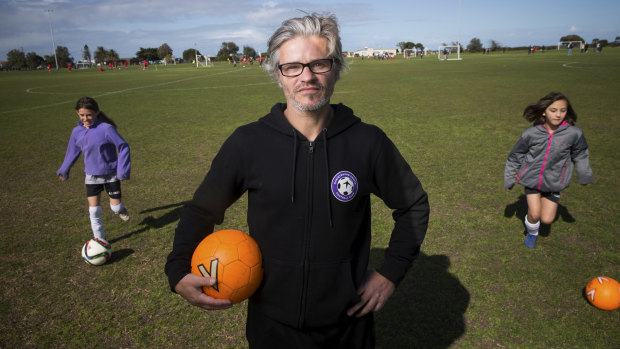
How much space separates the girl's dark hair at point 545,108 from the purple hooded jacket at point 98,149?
5.45 m

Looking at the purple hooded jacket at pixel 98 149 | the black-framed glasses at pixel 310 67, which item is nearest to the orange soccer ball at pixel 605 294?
the black-framed glasses at pixel 310 67

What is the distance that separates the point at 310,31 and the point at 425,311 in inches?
124

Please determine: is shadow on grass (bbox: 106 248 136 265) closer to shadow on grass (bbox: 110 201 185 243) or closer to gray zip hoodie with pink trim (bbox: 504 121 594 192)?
shadow on grass (bbox: 110 201 185 243)

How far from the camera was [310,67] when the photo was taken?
6.53 feet

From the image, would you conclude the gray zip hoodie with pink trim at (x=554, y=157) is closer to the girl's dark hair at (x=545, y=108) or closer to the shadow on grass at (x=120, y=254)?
the girl's dark hair at (x=545, y=108)

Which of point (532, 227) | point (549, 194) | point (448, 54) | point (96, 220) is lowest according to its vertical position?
point (532, 227)

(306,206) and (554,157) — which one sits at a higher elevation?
(306,206)

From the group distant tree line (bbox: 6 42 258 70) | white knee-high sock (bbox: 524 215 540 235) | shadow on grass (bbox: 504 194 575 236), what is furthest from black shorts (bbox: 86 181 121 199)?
distant tree line (bbox: 6 42 258 70)

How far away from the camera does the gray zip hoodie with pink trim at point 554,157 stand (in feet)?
16.2

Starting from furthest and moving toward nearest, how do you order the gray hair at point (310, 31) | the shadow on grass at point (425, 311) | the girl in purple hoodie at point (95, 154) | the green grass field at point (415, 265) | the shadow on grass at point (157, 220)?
the shadow on grass at point (157, 220), the girl in purple hoodie at point (95, 154), the green grass field at point (415, 265), the shadow on grass at point (425, 311), the gray hair at point (310, 31)

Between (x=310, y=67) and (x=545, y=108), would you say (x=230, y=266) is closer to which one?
(x=310, y=67)

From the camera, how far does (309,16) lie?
2025 millimetres

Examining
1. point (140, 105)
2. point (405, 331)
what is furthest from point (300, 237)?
point (140, 105)

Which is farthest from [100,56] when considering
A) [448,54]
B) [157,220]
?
[157,220]
